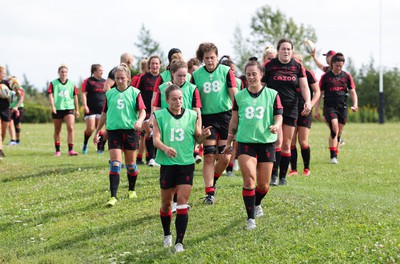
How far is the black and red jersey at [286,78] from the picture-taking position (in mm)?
10836

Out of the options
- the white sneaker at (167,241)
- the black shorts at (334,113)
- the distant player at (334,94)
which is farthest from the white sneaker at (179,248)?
the black shorts at (334,113)

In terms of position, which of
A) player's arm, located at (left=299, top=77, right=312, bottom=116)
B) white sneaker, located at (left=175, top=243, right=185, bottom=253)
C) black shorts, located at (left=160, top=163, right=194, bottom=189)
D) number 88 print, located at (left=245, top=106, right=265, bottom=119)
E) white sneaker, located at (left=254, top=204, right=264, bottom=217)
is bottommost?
white sneaker, located at (left=175, top=243, right=185, bottom=253)

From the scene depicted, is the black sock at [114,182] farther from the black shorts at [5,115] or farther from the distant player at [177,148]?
the black shorts at [5,115]

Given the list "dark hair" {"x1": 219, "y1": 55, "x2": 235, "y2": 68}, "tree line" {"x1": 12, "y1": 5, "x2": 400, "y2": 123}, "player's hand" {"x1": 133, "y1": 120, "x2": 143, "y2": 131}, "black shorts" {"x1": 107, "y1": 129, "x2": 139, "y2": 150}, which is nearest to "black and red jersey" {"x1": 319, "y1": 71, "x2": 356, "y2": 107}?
"dark hair" {"x1": 219, "y1": 55, "x2": 235, "y2": 68}

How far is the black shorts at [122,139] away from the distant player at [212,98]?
57.2 inches

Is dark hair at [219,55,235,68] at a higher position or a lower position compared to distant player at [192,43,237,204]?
higher

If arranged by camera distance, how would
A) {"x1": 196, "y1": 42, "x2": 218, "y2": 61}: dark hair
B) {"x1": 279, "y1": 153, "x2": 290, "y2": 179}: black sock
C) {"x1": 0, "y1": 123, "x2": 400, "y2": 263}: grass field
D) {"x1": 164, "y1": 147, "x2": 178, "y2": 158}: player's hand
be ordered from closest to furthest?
{"x1": 0, "y1": 123, "x2": 400, "y2": 263}: grass field
{"x1": 164, "y1": 147, "x2": 178, "y2": 158}: player's hand
{"x1": 196, "y1": 42, "x2": 218, "y2": 61}: dark hair
{"x1": 279, "y1": 153, "x2": 290, "y2": 179}: black sock

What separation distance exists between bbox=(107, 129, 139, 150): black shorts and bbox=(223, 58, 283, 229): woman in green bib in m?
2.77

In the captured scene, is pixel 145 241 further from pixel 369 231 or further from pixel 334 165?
pixel 334 165

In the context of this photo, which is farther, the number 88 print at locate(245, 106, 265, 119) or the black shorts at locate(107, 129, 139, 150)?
the black shorts at locate(107, 129, 139, 150)

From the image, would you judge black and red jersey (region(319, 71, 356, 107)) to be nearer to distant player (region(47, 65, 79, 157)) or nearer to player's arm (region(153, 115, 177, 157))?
distant player (region(47, 65, 79, 157))

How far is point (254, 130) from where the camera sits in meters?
8.39

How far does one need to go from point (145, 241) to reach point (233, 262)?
1.70 metres

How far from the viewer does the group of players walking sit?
8023 mm
